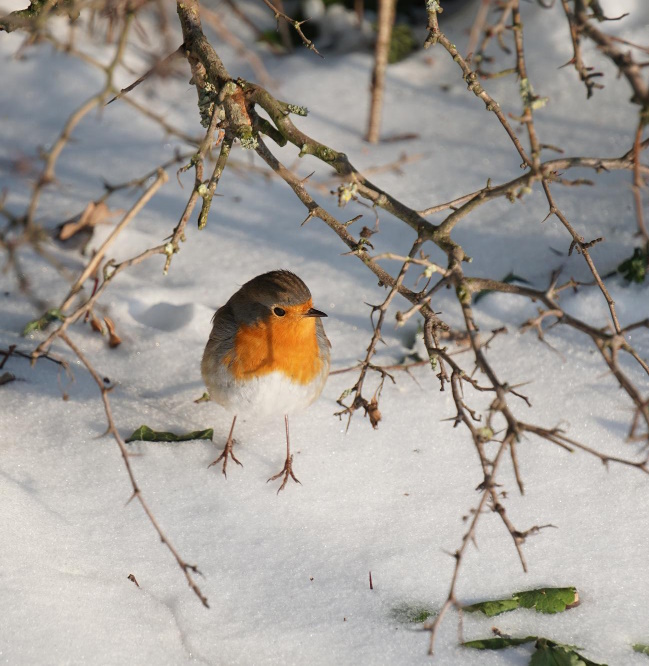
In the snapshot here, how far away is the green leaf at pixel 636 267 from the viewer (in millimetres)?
3832

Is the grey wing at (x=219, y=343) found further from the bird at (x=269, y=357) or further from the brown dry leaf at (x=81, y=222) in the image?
the brown dry leaf at (x=81, y=222)

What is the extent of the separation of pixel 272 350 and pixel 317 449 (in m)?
0.47

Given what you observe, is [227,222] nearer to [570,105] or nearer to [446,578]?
[570,105]

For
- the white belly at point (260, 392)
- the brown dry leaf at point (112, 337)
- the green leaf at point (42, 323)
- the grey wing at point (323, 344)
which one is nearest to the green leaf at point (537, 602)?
the white belly at point (260, 392)

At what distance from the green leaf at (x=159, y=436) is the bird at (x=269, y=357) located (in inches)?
5.8

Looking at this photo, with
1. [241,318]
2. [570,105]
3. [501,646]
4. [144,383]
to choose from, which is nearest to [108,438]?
[144,383]

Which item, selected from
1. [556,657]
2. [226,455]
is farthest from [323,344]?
[556,657]

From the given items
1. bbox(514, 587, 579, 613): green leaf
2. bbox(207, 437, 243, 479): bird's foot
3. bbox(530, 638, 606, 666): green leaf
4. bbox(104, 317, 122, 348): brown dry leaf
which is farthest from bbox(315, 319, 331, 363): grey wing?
bbox(530, 638, 606, 666): green leaf

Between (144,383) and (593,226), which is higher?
(593,226)

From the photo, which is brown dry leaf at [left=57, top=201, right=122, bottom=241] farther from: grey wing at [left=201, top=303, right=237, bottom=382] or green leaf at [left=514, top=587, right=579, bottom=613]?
green leaf at [left=514, top=587, right=579, bottom=613]

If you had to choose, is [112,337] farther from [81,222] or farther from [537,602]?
[537,602]

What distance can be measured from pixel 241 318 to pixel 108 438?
2.31ft

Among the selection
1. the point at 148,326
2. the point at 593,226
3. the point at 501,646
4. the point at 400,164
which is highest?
the point at 400,164

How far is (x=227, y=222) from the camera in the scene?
15.3 ft
